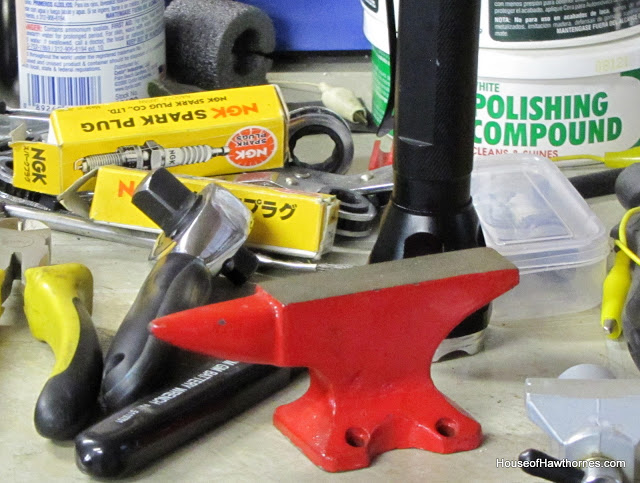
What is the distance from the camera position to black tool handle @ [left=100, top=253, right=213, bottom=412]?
17.5 inches

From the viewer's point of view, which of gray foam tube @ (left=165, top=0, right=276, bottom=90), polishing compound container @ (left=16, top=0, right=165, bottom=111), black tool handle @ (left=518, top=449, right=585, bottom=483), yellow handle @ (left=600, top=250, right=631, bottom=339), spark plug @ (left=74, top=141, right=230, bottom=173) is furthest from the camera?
gray foam tube @ (left=165, top=0, right=276, bottom=90)

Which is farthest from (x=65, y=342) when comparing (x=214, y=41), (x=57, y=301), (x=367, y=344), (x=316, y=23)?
(x=316, y=23)

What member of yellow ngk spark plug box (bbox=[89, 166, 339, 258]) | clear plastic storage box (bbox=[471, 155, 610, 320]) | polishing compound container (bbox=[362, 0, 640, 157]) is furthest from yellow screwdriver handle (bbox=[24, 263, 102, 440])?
polishing compound container (bbox=[362, 0, 640, 157])

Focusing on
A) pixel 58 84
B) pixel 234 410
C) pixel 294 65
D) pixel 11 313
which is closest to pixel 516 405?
pixel 234 410

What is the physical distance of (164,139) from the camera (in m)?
0.65

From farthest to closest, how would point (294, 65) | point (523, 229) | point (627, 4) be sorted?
point (294, 65)
point (627, 4)
point (523, 229)

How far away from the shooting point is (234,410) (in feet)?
1.51

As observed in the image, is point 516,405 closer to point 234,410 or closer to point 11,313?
point 234,410

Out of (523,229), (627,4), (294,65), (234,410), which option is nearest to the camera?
(234,410)

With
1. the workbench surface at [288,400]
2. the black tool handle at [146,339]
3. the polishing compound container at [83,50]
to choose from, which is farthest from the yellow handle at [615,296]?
the polishing compound container at [83,50]

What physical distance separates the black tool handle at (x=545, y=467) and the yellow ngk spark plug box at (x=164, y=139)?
34cm

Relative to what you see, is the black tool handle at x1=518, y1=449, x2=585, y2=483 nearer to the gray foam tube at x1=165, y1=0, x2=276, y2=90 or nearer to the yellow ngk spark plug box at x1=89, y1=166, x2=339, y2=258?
the yellow ngk spark plug box at x1=89, y1=166, x2=339, y2=258

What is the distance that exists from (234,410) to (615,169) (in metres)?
0.38

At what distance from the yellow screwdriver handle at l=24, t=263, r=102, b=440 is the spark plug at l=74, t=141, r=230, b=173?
13cm
